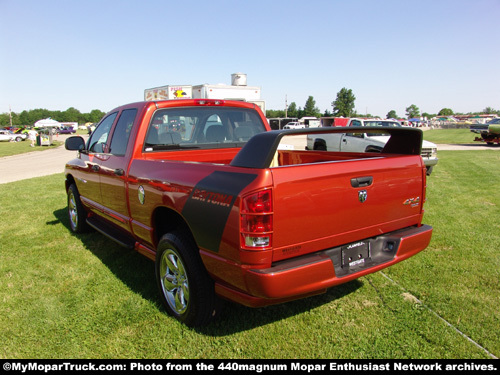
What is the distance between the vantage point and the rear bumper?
2.25 meters

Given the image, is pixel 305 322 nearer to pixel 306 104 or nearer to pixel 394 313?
pixel 394 313

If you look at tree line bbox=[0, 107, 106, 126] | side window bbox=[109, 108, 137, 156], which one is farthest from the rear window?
tree line bbox=[0, 107, 106, 126]

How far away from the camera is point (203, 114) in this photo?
4332mm

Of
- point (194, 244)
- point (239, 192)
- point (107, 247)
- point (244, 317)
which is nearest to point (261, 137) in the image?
point (239, 192)

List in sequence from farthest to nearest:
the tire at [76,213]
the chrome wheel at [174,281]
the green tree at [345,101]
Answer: the green tree at [345,101], the tire at [76,213], the chrome wheel at [174,281]

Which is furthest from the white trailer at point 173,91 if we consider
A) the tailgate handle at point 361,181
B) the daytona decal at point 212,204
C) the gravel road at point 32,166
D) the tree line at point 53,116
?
the tree line at point 53,116

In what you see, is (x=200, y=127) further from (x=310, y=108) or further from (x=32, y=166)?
(x=310, y=108)

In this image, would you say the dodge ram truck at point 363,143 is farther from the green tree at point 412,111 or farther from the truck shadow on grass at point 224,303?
the green tree at point 412,111

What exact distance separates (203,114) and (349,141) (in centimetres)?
1026

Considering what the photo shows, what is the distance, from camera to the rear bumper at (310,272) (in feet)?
7.39

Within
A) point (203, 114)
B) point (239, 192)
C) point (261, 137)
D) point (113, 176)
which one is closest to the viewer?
point (239, 192)

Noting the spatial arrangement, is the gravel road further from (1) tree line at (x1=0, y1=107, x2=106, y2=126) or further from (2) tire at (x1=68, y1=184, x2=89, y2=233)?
(1) tree line at (x1=0, y1=107, x2=106, y2=126)

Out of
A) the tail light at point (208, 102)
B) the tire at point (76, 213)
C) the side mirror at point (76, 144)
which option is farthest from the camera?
the tire at point (76, 213)

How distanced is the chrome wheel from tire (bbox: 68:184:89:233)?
280 cm
